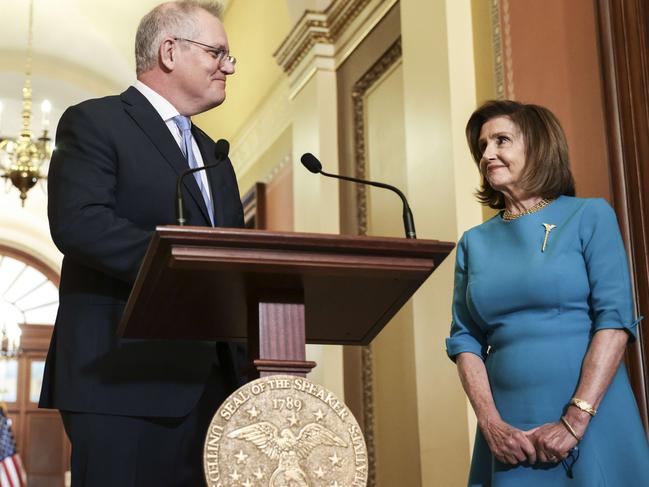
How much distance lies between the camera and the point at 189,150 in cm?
245

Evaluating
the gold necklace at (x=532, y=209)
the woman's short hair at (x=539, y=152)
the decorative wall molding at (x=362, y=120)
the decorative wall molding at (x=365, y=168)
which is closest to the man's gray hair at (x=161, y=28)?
the woman's short hair at (x=539, y=152)

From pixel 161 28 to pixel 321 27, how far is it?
3.48 meters

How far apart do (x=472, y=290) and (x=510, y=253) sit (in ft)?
0.43

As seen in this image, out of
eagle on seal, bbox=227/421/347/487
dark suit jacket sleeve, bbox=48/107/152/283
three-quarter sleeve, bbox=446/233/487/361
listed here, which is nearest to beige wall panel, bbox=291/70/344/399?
three-quarter sleeve, bbox=446/233/487/361

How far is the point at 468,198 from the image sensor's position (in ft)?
13.0

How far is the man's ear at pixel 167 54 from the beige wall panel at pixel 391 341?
2.58m

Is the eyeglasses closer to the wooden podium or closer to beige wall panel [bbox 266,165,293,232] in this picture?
the wooden podium

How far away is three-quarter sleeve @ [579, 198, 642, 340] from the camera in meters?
2.31

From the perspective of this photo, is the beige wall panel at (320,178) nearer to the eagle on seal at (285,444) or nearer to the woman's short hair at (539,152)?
the woman's short hair at (539,152)

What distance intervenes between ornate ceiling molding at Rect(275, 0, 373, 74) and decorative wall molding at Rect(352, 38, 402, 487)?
1.33ft

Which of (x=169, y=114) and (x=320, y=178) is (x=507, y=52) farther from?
(x=320, y=178)

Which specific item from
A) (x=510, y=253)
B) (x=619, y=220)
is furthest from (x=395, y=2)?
(x=510, y=253)

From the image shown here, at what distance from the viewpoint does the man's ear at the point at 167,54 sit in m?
2.56

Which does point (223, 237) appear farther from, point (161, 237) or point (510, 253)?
point (510, 253)
